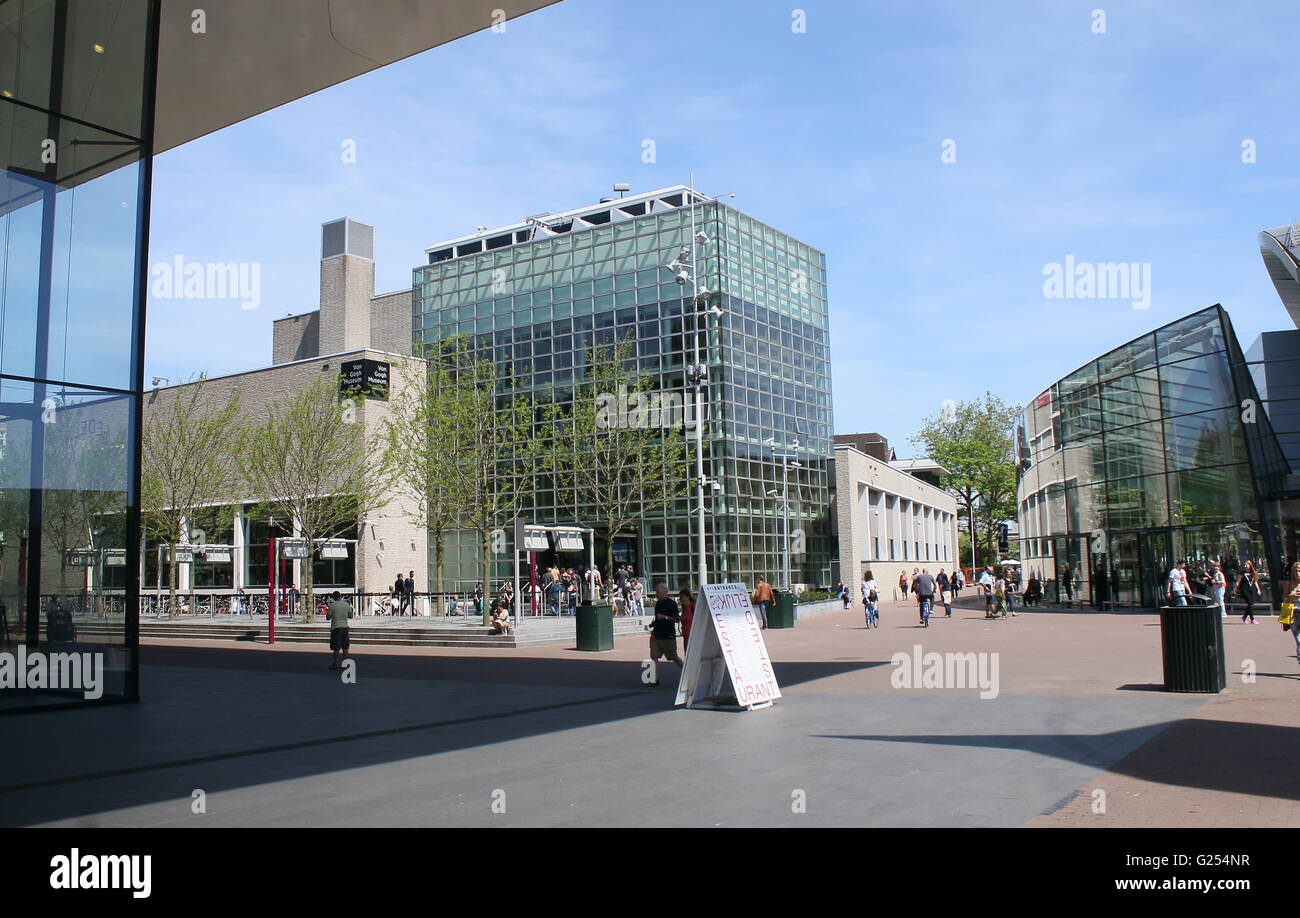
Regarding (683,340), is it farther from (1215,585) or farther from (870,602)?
(1215,585)

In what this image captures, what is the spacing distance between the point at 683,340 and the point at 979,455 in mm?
42564

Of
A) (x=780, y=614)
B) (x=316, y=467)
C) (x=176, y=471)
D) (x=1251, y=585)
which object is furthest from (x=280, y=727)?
(x=1251, y=585)

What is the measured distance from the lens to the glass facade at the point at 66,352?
44.9 ft

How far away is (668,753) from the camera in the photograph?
31.4ft

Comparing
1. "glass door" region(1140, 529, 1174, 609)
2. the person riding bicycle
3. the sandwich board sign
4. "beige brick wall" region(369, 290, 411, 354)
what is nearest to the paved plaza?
the sandwich board sign

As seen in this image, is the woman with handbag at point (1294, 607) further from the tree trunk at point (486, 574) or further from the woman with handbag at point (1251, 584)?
the tree trunk at point (486, 574)

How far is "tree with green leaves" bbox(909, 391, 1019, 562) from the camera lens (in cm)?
8169

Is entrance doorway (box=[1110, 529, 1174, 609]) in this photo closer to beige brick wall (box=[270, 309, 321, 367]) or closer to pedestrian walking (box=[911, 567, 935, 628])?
pedestrian walking (box=[911, 567, 935, 628])

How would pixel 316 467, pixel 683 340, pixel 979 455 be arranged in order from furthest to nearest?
1. pixel 979 455
2. pixel 683 340
3. pixel 316 467

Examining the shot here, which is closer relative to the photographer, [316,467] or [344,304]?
[316,467]

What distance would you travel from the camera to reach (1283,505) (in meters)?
33.7

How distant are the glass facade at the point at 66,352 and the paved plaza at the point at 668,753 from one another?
1.35 metres
